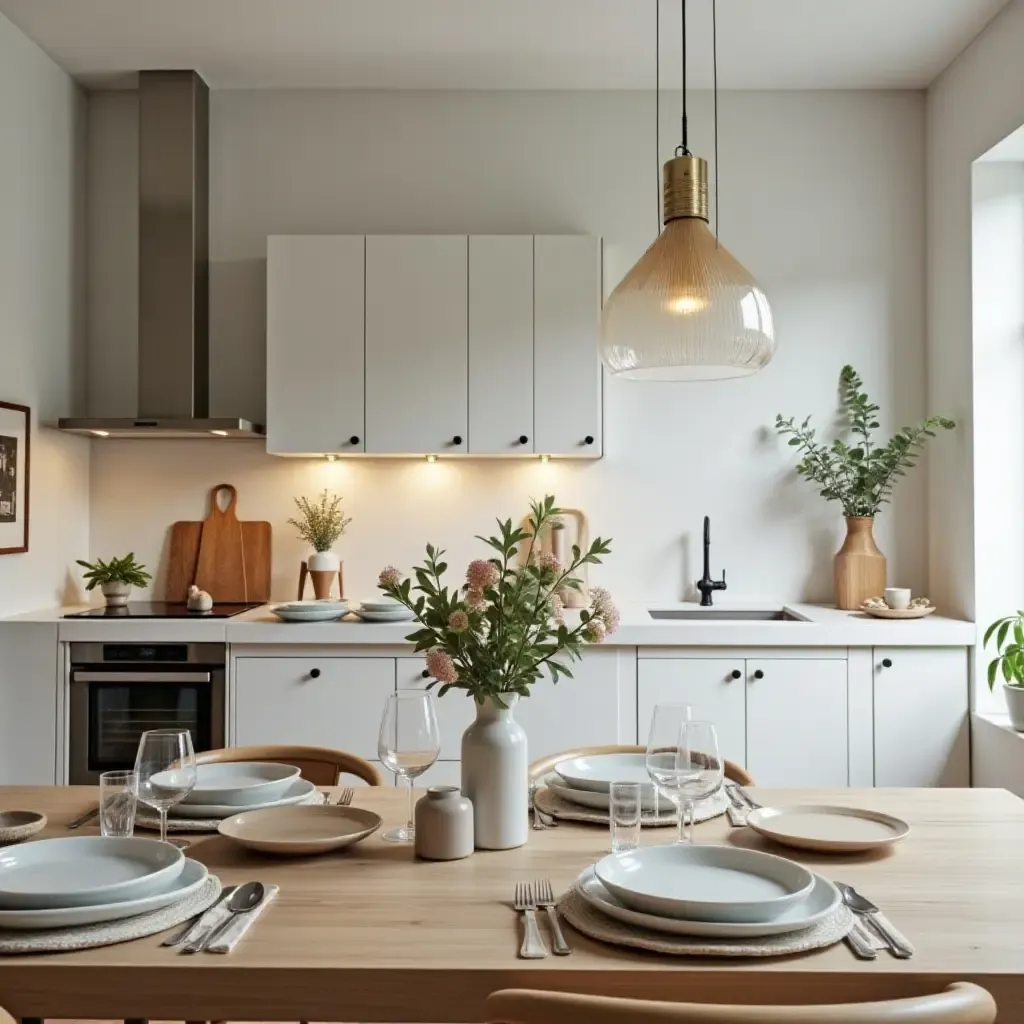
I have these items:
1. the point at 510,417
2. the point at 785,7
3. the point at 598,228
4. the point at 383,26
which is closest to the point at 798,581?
the point at 510,417

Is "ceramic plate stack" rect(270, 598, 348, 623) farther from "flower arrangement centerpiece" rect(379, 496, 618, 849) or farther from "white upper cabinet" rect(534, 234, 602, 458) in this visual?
"flower arrangement centerpiece" rect(379, 496, 618, 849)

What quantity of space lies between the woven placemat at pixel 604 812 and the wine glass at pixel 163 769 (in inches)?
24.7

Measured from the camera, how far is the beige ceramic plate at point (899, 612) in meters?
3.82

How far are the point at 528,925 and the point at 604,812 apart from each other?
54cm

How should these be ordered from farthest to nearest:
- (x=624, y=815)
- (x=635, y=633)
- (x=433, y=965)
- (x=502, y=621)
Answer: (x=635, y=633) → (x=502, y=621) → (x=624, y=815) → (x=433, y=965)

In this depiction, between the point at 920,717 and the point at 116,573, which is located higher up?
the point at 116,573

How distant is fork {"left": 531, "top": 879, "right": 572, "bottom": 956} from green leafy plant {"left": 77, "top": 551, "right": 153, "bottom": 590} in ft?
9.44

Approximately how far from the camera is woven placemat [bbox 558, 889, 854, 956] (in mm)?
1339

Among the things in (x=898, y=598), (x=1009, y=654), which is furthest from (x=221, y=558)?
(x=1009, y=654)

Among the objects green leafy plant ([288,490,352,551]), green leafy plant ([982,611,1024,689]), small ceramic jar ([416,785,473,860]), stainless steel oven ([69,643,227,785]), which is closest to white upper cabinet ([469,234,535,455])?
green leafy plant ([288,490,352,551])

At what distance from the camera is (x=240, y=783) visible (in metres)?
2.07

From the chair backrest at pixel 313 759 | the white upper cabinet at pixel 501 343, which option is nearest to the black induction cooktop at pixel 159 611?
the white upper cabinet at pixel 501 343

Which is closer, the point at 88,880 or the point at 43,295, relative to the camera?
the point at 88,880

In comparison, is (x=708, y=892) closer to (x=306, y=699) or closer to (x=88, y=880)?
(x=88, y=880)
